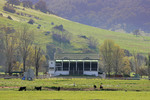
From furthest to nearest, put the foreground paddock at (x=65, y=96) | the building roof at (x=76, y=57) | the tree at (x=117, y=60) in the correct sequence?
the tree at (x=117, y=60) < the building roof at (x=76, y=57) < the foreground paddock at (x=65, y=96)

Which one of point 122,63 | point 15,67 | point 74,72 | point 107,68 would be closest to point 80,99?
point 74,72

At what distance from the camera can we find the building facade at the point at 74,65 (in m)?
135

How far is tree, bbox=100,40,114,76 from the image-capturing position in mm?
146962

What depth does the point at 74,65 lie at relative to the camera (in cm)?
→ 13775

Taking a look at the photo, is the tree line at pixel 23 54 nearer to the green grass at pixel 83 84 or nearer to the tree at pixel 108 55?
the tree at pixel 108 55

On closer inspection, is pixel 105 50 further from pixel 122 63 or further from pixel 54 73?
pixel 54 73

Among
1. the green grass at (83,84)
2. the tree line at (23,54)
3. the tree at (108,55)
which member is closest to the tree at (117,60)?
the tree at (108,55)

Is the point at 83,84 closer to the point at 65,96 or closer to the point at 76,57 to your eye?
the point at 65,96

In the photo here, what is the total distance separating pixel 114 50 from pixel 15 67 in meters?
52.2

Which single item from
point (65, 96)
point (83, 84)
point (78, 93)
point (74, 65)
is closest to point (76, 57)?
point (74, 65)

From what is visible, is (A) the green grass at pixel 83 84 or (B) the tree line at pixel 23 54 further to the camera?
(B) the tree line at pixel 23 54

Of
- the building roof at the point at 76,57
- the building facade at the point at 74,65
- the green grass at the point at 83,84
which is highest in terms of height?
the building roof at the point at 76,57

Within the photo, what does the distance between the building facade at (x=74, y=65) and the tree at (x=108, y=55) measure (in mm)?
9856

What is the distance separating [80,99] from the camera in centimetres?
4178
